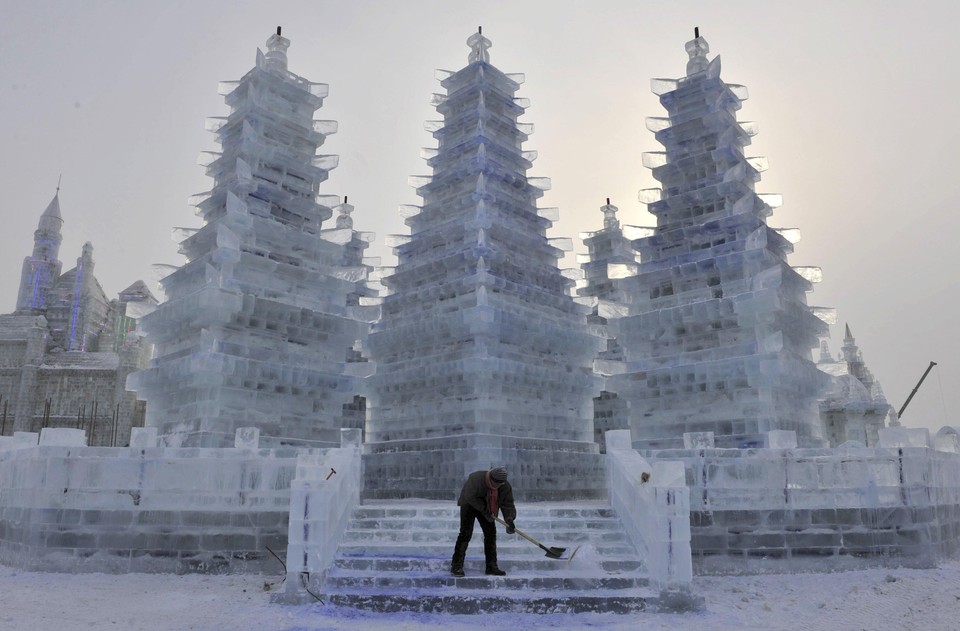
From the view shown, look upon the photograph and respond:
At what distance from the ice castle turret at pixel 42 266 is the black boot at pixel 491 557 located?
230 ft

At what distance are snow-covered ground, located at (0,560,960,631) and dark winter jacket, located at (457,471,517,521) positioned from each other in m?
1.50

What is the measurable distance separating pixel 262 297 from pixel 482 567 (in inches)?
453

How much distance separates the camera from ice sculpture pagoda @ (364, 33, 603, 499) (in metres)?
17.9

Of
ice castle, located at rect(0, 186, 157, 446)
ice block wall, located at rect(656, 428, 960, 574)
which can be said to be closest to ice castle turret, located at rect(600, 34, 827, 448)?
ice block wall, located at rect(656, 428, 960, 574)

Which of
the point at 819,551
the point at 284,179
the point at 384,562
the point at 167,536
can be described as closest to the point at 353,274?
the point at 284,179

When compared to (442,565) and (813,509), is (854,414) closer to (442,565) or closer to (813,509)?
(813,509)

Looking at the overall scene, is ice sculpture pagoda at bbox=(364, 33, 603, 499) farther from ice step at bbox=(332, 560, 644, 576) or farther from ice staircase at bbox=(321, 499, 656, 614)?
ice step at bbox=(332, 560, 644, 576)

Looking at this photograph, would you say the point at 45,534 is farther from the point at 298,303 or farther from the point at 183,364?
the point at 298,303

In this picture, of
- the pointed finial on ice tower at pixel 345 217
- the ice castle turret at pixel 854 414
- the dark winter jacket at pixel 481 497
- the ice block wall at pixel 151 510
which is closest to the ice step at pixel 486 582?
the dark winter jacket at pixel 481 497

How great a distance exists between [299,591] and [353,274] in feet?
43.4

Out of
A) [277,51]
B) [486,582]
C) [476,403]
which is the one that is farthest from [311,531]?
[277,51]

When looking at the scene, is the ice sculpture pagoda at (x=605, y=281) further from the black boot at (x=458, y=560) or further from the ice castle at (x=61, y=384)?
the ice castle at (x=61, y=384)

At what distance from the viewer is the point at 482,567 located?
1022 cm

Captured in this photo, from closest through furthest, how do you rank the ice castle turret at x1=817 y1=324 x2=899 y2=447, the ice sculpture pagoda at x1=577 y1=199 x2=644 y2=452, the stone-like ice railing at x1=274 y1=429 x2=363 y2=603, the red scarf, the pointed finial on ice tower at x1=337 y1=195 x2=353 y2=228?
the stone-like ice railing at x1=274 y1=429 x2=363 y2=603, the red scarf, the ice sculpture pagoda at x1=577 y1=199 x2=644 y2=452, the pointed finial on ice tower at x1=337 y1=195 x2=353 y2=228, the ice castle turret at x1=817 y1=324 x2=899 y2=447
